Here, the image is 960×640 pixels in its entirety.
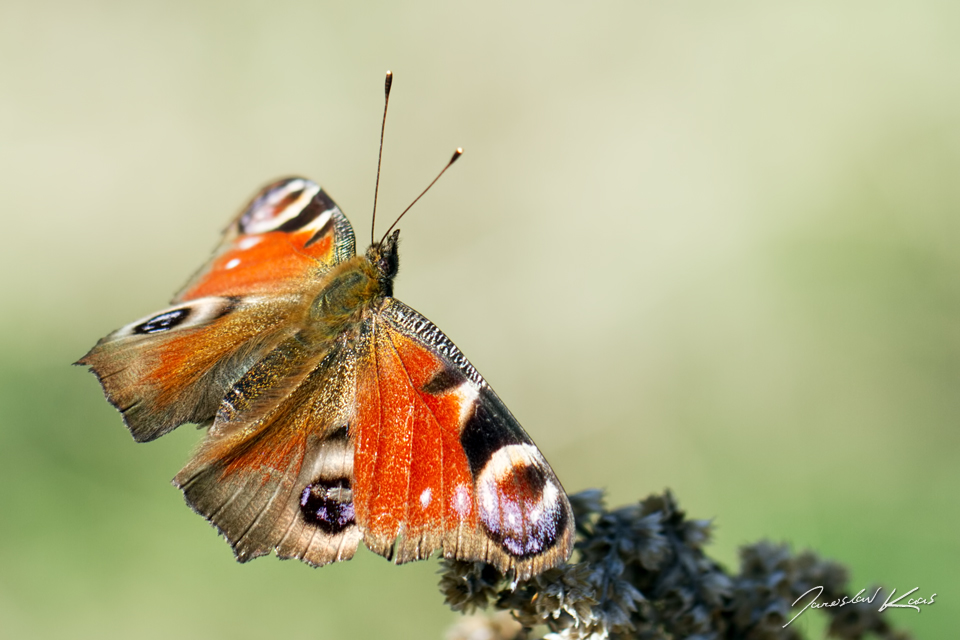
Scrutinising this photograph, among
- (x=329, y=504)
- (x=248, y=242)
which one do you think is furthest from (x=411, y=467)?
(x=248, y=242)

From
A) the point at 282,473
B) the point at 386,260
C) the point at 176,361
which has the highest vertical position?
the point at 176,361

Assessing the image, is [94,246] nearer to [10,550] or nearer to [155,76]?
[155,76]

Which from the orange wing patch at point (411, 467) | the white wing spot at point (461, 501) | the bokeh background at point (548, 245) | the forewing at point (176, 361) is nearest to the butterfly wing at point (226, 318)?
the forewing at point (176, 361)

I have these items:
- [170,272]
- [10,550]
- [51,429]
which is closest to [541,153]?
[170,272]

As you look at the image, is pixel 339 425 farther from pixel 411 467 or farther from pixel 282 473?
pixel 411 467

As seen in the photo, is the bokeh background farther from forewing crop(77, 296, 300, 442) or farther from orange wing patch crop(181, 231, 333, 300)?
forewing crop(77, 296, 300, 442)

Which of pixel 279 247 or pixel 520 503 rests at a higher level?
pixel 279 247

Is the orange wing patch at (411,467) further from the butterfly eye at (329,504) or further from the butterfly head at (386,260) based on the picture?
the butterfly head at (386,260)
